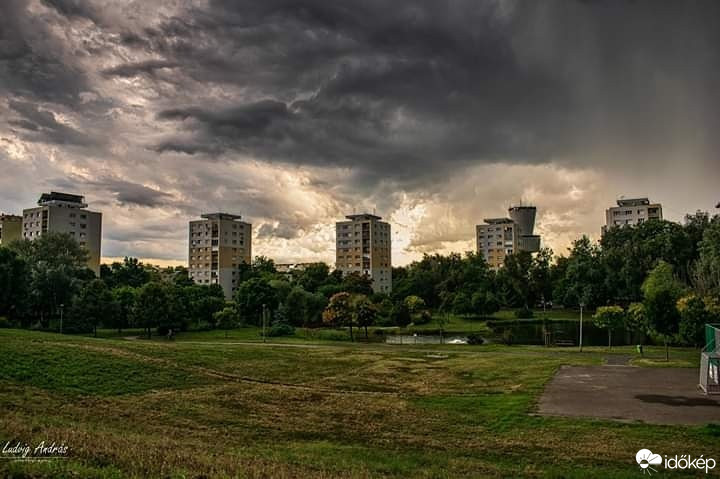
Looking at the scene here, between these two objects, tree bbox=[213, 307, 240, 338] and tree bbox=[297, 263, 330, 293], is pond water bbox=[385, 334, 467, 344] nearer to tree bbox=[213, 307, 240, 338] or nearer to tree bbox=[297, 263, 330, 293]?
tree bbox=[213, 307, 240, 338]

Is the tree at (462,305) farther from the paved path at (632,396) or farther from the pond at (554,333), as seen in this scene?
the paved path at (632,396)

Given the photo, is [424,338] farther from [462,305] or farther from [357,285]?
[357,285]

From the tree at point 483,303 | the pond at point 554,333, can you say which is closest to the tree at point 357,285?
the tree at point 483,303

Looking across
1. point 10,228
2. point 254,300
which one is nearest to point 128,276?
point 254,300

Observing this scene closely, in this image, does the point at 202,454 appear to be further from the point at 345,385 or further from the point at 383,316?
the point at 383,316

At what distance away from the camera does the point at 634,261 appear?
8075cm

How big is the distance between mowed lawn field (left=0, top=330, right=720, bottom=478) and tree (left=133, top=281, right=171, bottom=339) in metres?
26.0

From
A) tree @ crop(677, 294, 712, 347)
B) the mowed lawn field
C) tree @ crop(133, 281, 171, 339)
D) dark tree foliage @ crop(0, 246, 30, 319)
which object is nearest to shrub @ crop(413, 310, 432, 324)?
tree @ crop(133, 281, 171, 339)

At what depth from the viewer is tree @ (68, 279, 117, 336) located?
2218 inches

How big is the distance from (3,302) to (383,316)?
48.0 metres

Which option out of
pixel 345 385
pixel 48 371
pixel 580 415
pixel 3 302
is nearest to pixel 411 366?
pixel 345 385

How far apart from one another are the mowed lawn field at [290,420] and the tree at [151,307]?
2597 cm

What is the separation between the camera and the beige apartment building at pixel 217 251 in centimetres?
11661

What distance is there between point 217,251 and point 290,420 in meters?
103
